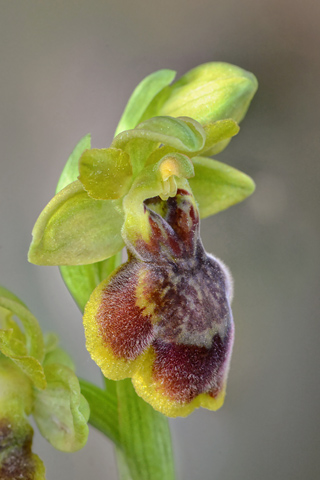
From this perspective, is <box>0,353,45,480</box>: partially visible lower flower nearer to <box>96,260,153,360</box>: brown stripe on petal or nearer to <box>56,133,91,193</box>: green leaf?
<box>96,260,153,360</box>: brown stripe on petal

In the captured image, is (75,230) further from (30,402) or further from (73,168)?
(30,402)

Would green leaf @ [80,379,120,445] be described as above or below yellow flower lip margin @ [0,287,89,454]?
below

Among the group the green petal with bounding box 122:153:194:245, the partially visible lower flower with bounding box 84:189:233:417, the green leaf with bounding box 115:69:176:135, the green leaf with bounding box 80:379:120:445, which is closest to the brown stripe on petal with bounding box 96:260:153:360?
the partially visible lower flower with bounding box 84:189:233:417

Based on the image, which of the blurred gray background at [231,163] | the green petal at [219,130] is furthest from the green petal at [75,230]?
the blurred gray background at [231,163]

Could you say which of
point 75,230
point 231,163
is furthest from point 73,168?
point 231,163

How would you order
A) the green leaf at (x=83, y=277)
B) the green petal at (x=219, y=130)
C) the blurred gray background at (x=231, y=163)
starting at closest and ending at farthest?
1. the green petal at (x=219, y=130)
2. the green leaf at (x=83, y=277)
3. the blurred gray background at (x=231, y=163)

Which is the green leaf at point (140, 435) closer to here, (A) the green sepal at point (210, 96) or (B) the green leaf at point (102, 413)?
(B) the green leaf at point (102, 413)
